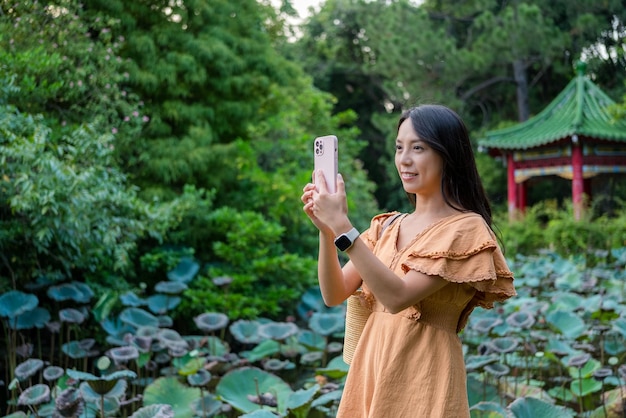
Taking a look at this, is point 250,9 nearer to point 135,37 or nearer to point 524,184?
point 135,37

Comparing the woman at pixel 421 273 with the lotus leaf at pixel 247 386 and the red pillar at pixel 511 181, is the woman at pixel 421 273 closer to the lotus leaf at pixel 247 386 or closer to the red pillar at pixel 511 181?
the lotus leaf at pixel 247 386

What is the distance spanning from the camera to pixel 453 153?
143 centimetres

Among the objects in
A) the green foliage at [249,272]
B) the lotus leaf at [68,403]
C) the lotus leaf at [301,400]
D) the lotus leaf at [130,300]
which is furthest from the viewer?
the green foliage at [249,272]

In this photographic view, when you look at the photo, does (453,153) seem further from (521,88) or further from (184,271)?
(521,88)

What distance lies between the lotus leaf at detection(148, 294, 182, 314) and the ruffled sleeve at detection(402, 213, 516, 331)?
375 cm

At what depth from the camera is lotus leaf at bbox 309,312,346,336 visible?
4.41m

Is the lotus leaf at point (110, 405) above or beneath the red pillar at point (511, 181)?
beneath

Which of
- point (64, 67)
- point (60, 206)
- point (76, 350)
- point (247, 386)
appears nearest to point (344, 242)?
point (247, 386)

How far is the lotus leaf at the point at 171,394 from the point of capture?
3.13 metres

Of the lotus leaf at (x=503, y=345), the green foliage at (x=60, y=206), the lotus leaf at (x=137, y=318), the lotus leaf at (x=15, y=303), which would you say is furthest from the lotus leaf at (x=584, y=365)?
the lotus leaf at (x=15, y=303)

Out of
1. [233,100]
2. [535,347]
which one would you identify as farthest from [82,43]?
[535,347]

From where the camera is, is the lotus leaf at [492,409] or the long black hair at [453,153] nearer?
the long black hair at [453,153]

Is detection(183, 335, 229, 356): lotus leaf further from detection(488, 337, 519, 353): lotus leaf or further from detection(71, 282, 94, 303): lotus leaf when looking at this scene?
detection(488, 337, 519, 353): lotus leaf

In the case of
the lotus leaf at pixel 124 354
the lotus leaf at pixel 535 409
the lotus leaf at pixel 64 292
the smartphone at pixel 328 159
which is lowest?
the lotus leaf at pixel 124 354
